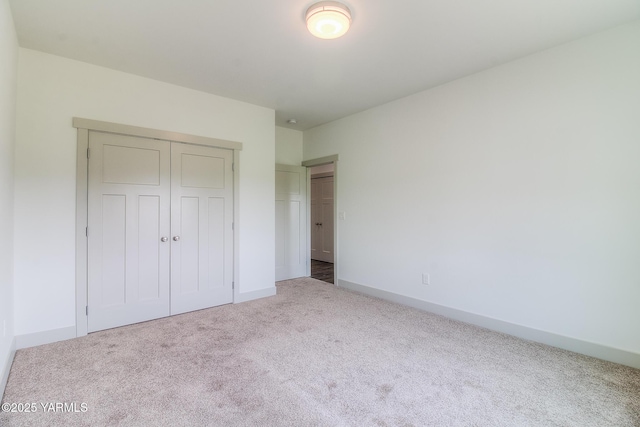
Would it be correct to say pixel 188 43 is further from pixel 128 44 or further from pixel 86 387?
pixel 86 387

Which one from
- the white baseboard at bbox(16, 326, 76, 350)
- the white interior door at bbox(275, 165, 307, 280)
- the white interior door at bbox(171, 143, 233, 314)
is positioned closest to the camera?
the white baseboard at bbox(16, 326, 76, 350)

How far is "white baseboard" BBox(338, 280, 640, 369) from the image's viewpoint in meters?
2.37

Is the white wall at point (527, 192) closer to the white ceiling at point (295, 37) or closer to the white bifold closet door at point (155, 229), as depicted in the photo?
the white ceiling at point (295, 37)

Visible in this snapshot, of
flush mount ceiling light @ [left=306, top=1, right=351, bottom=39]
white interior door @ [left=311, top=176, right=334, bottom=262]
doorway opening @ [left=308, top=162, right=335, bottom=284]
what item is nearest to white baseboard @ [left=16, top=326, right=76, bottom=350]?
flush mount ceiling light @ [left=306, top=1, right=351, bottom=39]

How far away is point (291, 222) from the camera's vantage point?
5.27 metres

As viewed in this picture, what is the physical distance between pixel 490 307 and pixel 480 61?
99.3 inches

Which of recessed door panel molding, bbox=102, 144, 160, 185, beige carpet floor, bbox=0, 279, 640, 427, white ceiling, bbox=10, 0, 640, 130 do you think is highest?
white ceiling, bbox=10, 0, 640, 130

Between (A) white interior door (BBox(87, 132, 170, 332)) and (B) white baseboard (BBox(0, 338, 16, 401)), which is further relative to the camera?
(A) white interior door (BBox(87, 132, 170, 332))

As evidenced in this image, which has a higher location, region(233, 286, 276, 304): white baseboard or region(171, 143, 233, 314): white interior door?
region(171, 143, 233, 314): white interior door

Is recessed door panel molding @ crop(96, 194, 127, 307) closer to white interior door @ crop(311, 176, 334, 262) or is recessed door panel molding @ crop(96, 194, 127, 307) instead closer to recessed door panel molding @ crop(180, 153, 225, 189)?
recessed door panel molding @ crop(180, 153, 225, 189)

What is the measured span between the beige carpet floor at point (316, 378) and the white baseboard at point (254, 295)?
766 mm

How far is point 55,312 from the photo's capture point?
109 inches

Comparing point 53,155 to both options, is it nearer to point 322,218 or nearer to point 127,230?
point 127,230

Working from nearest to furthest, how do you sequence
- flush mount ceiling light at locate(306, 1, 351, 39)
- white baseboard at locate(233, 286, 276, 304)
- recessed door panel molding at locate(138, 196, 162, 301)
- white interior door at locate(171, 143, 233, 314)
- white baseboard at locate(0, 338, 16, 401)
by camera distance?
white baseboard at locate(0, 338, 16, 401), flush mount ceiling light at locate(306, 1, 351, 39), recessed door panel molding at locate(138, 196, 162, 301), white interior door at locate(171, 143, 233, 314), white baseboard at locate(233, 286, 276, 304)
